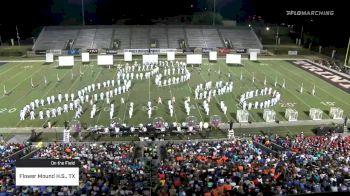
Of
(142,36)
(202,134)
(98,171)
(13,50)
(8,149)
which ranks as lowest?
(202,134)

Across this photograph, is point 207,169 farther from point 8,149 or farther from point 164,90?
point 164,90

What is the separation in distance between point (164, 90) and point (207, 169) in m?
15.2

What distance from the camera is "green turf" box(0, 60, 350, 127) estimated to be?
2167 cm

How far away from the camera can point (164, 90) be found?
27.3 meters

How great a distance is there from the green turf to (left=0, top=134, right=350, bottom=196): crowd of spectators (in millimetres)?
5628

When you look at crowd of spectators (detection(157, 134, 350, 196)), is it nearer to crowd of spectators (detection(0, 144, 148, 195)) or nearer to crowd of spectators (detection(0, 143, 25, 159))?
→ crowd of spectators (detection(0, 144, 148, 195))

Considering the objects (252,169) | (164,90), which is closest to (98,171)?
(252,169)

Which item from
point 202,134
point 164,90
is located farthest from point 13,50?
point 202,134

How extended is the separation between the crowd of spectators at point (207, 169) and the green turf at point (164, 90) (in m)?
5.63
